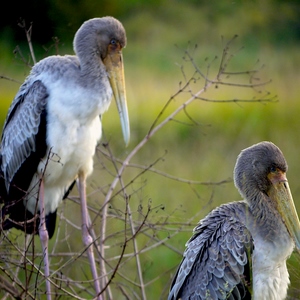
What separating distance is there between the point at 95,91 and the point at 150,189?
3.60m

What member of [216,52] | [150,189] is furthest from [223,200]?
[216,52]

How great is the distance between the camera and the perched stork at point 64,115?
21.0 ft

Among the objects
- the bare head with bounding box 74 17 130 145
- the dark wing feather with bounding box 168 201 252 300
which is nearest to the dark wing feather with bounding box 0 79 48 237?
the bare head with bounding box 74 17 130 145

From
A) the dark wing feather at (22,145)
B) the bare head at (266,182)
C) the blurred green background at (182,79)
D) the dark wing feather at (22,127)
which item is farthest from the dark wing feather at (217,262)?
the dark wing feather at (22,127)

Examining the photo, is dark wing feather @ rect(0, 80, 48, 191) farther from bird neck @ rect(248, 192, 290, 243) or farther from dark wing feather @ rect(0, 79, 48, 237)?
bird neck @ rect(248, 192, 290, 243)

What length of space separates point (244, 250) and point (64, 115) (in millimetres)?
1630

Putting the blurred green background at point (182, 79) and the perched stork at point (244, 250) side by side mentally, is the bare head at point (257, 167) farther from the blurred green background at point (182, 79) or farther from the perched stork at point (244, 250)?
the blurred green background at point (182, 79)

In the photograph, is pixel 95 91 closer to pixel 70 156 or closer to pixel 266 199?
pixel 70 156

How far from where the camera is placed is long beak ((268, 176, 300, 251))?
5617mm

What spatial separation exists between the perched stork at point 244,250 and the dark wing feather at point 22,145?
135 cm

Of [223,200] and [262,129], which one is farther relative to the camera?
[262,129]

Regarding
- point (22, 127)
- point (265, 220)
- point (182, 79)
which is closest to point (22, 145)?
point (22, 127)

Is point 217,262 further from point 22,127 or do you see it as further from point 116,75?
point 22,127

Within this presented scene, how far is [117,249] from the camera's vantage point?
830cm
